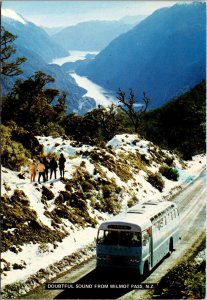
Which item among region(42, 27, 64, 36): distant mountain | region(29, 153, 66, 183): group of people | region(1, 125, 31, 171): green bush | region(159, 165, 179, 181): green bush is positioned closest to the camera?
region(42, 27, 64, 36): distant mountain

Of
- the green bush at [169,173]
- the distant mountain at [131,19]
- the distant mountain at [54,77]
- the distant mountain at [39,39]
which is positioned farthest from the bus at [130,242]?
the green bush at [169,173]

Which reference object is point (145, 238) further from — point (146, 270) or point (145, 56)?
point (145, 56)

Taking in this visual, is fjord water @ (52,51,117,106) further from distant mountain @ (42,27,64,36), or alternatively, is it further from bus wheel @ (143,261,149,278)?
bus wheel @ (143,261,149,278)

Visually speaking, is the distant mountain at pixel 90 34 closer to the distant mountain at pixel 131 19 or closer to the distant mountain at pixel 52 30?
the distant mountain at pixel 52 30

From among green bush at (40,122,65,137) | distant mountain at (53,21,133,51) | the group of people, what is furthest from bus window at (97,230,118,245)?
green bush at (40,122,65,137)

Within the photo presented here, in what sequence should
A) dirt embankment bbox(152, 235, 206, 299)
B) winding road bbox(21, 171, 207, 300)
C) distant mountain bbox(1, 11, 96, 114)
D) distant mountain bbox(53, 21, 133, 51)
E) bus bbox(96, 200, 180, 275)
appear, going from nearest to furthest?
A: dirt embankment bbox(152, 235, 206, 299) < winding road bbox(21, 171, 207, 300) < bus bbox(96, 200, 180, 275) < distant mountain bbox(53, 21, 133, 51) < distant mountain bbox(1, 11, 96, 114)
